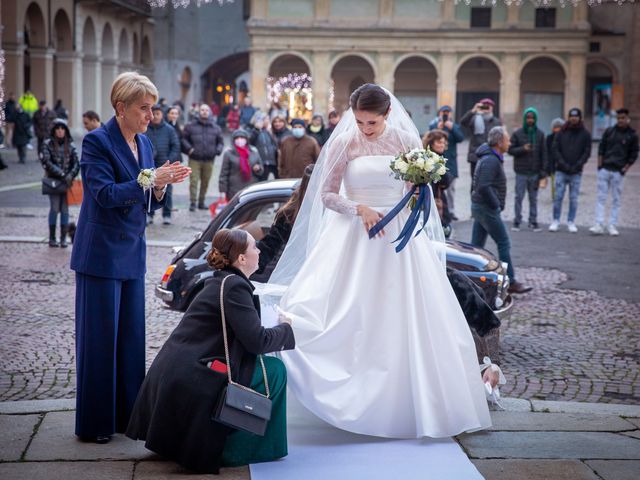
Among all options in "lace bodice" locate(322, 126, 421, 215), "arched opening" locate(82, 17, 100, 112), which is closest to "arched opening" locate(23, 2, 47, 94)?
"arched opening" locate(82, 17, 100, 112)

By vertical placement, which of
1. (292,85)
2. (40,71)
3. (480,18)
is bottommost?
(40,71)

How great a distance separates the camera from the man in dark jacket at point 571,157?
51.0 ft

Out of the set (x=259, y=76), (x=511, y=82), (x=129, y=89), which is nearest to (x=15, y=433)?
(x=129, y=89)

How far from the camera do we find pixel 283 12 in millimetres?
49875

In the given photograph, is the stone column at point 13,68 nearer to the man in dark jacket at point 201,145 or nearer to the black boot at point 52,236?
the man in dark jacket at point 201,145

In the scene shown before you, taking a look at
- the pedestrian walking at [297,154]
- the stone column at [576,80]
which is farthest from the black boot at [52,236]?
the stone column at [576,80]

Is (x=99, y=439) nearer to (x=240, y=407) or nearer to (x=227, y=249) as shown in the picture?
(x=240, y=407)

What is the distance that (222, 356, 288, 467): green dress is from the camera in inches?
190

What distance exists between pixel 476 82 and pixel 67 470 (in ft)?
160

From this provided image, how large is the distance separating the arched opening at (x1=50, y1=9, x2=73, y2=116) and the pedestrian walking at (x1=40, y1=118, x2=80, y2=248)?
28.9m

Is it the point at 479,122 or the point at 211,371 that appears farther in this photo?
the point at 479,122

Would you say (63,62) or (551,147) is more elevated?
(63,62)

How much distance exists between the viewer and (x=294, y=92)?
5150 cm

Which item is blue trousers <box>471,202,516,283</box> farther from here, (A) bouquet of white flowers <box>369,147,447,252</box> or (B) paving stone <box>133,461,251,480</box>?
(B) paving stone <box>133,461,251,480</box>
